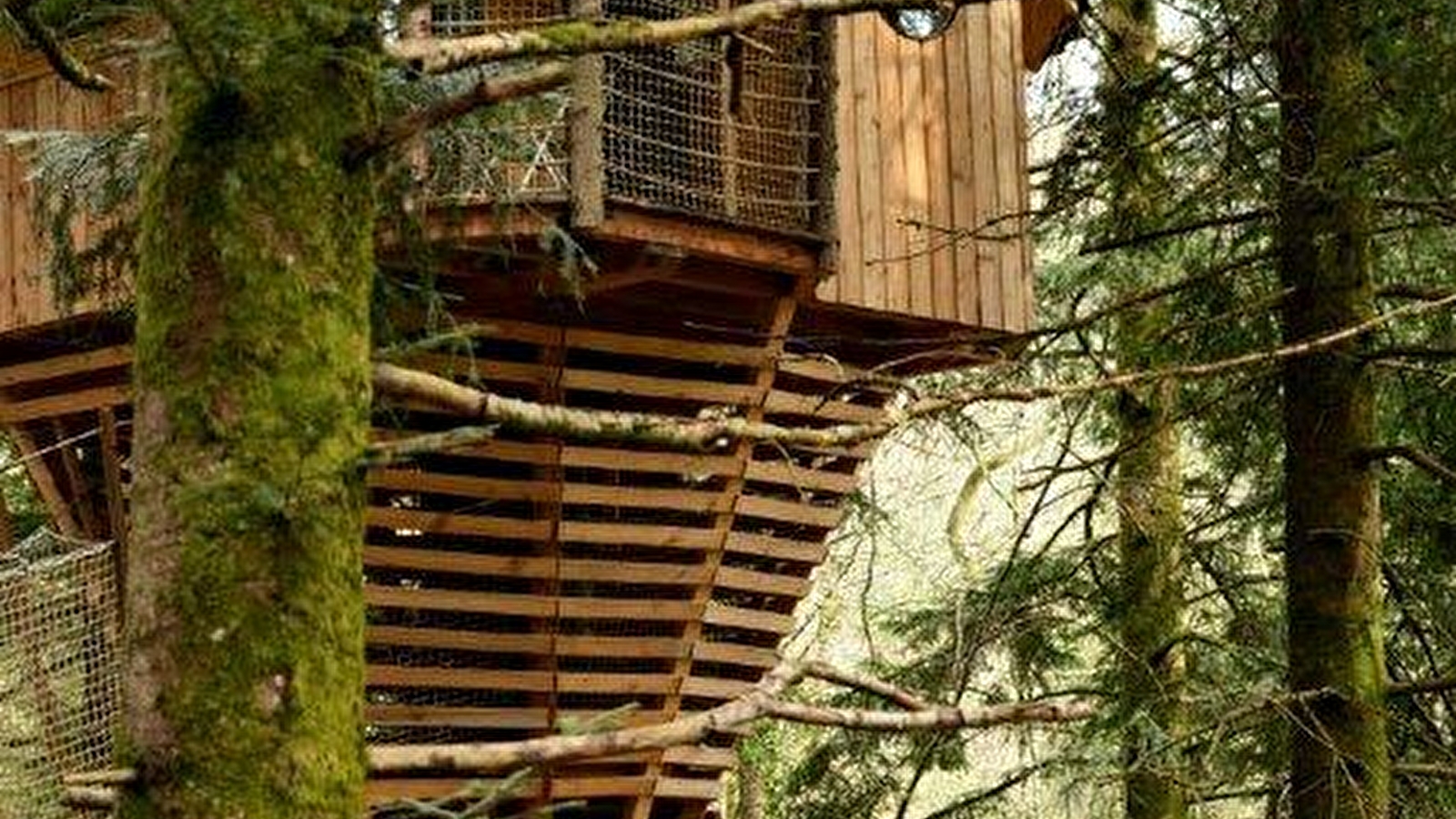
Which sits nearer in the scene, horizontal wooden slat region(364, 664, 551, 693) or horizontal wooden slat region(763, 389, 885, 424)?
horizontal wooden slat region(364, 664, 551, 693)

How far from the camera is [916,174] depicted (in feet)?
29.2

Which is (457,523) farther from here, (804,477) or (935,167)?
(935,167)

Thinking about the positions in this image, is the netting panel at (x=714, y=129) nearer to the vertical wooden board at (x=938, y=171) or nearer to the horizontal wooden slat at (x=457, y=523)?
the vertical wooden board at (x=938, y=171)

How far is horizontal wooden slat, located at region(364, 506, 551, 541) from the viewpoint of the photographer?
327 inches

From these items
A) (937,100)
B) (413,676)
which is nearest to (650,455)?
(413,676)

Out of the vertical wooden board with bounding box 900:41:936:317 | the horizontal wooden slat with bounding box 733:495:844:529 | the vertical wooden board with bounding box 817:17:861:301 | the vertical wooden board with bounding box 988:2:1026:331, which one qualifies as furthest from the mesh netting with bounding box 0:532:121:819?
the vertical wooden board with bounding box 988:2:1026:331

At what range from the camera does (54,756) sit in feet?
26.4

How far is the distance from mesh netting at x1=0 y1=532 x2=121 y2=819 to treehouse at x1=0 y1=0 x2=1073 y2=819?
444 mm

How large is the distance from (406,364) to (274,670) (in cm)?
475

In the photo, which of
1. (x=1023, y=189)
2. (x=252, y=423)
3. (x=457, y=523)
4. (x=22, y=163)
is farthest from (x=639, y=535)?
(x=252, y=423)

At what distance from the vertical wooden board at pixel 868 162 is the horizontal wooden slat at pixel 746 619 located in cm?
150

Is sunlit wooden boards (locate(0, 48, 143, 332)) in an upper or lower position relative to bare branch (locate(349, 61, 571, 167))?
upper

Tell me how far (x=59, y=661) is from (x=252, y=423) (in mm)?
6003

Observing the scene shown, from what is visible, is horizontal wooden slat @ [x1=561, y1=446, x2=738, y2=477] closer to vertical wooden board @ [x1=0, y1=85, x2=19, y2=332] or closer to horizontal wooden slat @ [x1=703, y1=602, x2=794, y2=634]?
horizontal wooden slat @ [x1=703, y1=602, x2=794, y2=634]
